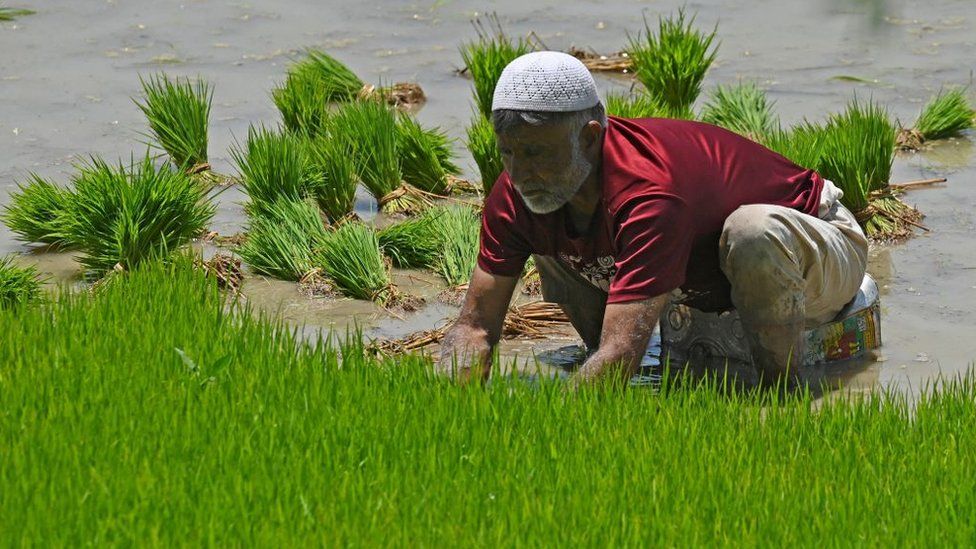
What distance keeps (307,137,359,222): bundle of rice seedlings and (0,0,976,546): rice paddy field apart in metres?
0.01

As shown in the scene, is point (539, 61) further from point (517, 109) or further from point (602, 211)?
point (602, 211)

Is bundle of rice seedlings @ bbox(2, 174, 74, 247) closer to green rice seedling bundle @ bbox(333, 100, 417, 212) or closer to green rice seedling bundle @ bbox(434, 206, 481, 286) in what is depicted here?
green rice seedling bundle @ bbox(333, 100, 417, 212)

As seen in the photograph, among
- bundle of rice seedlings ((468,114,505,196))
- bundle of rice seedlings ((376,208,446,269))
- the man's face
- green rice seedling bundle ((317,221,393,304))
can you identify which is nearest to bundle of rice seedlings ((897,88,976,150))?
bundle of rice seedlings ((468,114,505,196))

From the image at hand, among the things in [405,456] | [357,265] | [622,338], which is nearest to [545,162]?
[622,338]

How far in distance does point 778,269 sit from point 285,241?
2.08 m

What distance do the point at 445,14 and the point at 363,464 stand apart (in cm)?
701

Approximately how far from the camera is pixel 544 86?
418cm

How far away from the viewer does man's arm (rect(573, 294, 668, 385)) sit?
165 inches

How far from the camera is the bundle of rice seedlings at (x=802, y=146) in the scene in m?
6.16

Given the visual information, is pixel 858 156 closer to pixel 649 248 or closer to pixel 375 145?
pixel 375 145

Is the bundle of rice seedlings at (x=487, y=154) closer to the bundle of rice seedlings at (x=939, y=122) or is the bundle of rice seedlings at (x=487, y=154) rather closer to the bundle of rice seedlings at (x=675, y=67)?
the bundle of rice seedlings at (x=675, y=67)

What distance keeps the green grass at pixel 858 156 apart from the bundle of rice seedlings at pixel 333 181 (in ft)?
6.17

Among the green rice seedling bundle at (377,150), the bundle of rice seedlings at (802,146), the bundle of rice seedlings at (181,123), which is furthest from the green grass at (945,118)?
the bundle of rice seedlings at (181,123)

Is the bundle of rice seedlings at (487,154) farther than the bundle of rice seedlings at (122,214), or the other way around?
the bundle of rice seedlings at (487,154)
